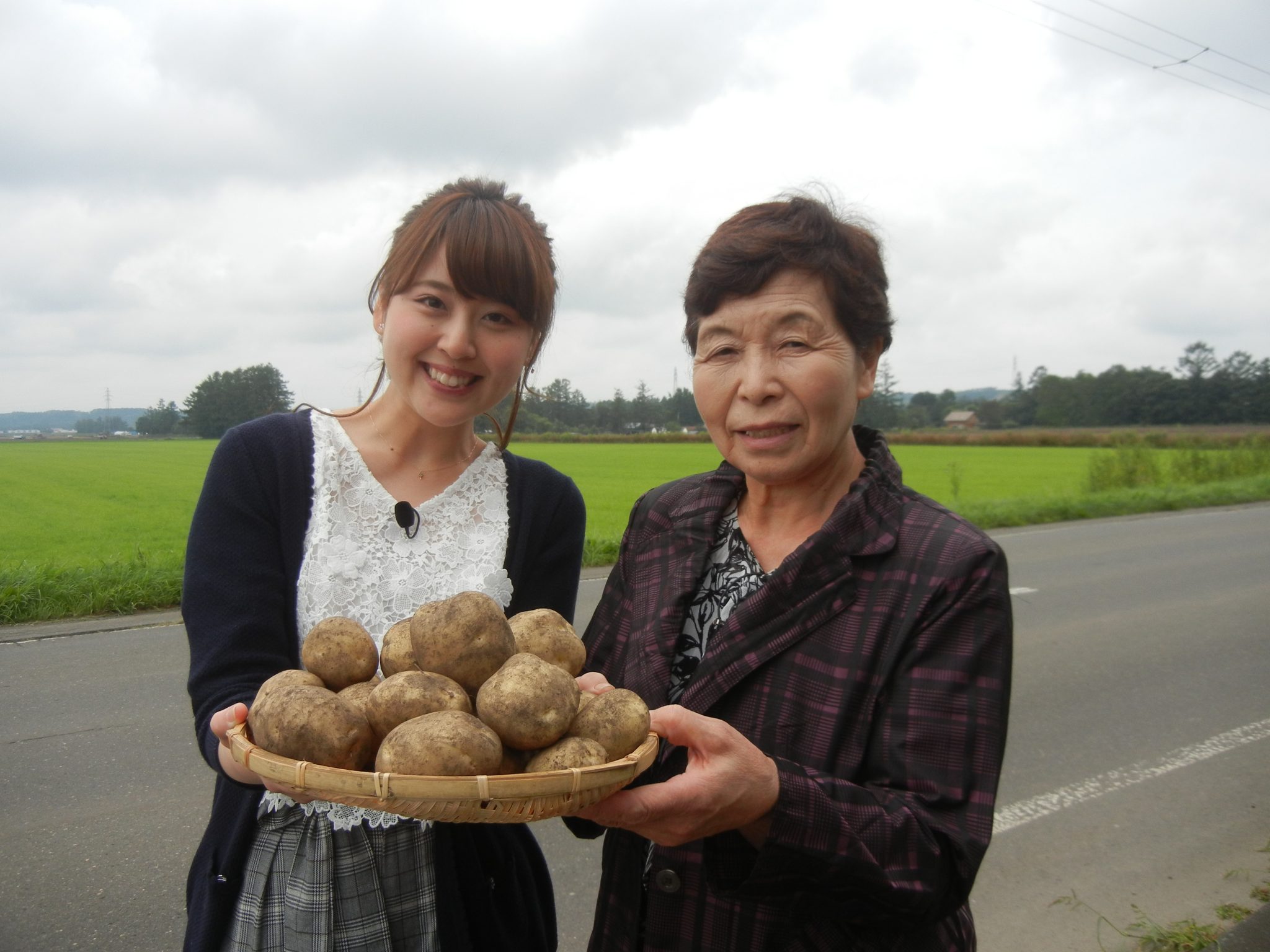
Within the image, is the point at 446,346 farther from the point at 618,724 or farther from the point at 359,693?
the point at 618,724

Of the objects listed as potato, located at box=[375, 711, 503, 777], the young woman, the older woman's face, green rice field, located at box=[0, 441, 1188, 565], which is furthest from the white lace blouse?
green rice field, located at box=[0, 441, 1188, 565]

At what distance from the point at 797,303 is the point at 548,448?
42.1 meters

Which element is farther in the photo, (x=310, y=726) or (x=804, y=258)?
(x=804, y=258)

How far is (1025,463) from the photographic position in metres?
35.0

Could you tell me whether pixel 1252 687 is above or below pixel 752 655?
below

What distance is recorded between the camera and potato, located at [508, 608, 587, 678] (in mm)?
1833

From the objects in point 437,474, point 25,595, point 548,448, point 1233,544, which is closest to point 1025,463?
point 548,448

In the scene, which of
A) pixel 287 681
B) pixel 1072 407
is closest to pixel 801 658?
pixel 287 681

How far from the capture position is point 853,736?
1.63m

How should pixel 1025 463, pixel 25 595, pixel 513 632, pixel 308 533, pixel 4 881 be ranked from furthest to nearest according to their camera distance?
pixel 1025 463
pixel 25 595
pixel 4 881
pixel 308 533
pixel 513 632

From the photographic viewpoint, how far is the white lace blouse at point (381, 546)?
1.97m

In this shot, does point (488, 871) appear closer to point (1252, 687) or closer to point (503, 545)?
point (503, 545)

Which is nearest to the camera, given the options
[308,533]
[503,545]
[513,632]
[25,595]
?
[513,632]

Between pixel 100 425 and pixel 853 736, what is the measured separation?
52.4m
